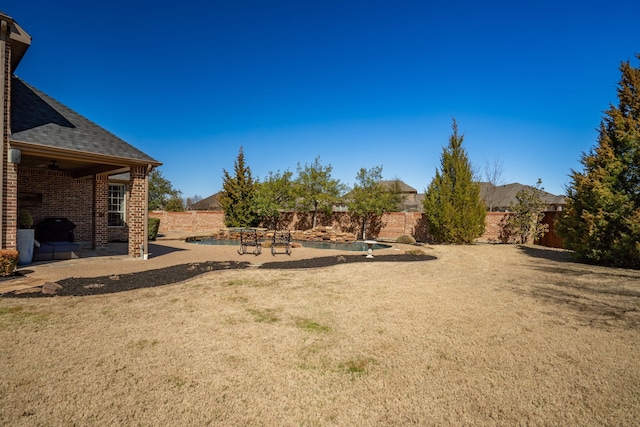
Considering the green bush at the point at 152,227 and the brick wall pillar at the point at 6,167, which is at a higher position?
the brick wall pillar at the point at 6,167

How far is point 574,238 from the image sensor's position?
1184 cm

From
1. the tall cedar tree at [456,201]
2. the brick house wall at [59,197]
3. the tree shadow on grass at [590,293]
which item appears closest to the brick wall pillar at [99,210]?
the brick house wall at [59,197]

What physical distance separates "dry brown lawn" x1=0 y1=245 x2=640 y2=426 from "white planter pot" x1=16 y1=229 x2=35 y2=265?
438 centimetres

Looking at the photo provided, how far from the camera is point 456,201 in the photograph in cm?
1825

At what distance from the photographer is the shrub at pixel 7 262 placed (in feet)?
24.1

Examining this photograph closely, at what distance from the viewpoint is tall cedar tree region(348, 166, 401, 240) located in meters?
22.0

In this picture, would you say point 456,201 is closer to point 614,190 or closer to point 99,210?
point 614,190

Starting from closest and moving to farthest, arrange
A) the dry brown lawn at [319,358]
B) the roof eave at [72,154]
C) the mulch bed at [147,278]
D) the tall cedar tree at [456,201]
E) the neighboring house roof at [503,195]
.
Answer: the dry brown lawn at [319,358], the mulch bed at [147,278], the roof eave at [72,154], the tall cedar tree at [456,201], the neighboring house roof at [503,195]

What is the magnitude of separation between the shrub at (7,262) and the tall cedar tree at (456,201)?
17.5m

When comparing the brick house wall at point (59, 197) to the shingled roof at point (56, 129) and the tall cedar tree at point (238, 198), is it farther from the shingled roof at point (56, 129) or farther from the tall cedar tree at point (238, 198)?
the tall cedar tree at point (238, 198)

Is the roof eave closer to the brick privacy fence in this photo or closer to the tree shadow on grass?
the tree shadow on grass

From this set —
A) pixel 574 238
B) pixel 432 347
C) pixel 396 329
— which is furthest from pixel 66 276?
pixel 574 238

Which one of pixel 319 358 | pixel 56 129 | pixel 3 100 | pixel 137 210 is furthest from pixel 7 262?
pixel 319 358

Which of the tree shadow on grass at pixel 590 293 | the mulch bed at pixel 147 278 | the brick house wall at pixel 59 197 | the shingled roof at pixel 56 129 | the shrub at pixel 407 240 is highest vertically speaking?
the shingled roof at pixel 56 129
